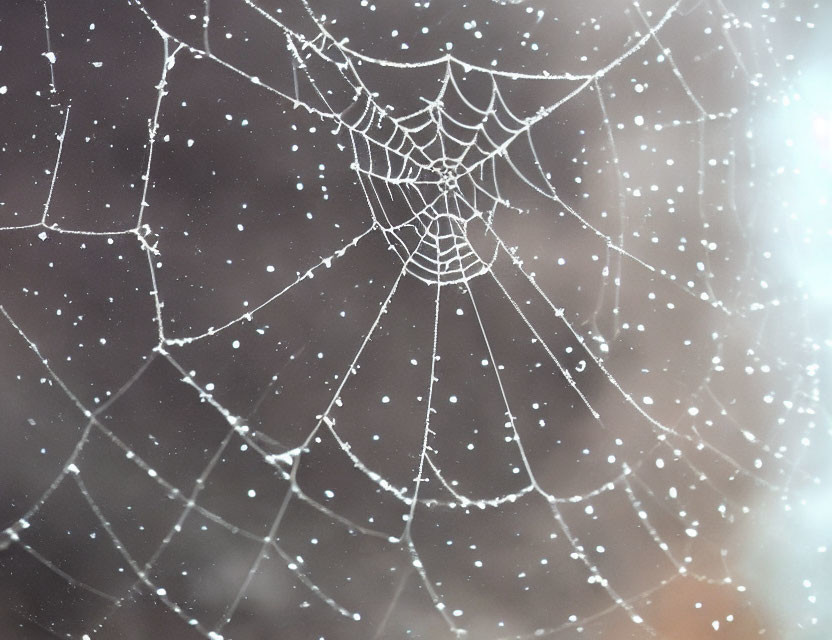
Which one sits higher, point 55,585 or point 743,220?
point 743,220

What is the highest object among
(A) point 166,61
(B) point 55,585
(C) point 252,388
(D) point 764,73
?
(D) point 764,73

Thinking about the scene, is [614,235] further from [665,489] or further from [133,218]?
[133,218]

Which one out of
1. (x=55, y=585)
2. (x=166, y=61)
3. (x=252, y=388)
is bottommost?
(x=55, y=585)

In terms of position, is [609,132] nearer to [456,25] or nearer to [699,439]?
[456,25]

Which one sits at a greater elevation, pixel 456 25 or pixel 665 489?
pixel 456 25

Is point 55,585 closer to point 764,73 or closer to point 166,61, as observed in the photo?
point 166,61

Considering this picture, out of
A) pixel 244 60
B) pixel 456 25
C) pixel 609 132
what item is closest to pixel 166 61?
pixel 244 60
